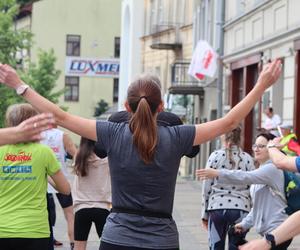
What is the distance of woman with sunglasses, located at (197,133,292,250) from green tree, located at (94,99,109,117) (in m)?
56.4

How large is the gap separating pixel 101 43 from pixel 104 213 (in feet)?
190

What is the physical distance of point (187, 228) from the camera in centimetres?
1477

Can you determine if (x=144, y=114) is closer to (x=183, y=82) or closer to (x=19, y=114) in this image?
(x=19, y=114)

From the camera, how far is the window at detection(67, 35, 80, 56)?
66.0 m

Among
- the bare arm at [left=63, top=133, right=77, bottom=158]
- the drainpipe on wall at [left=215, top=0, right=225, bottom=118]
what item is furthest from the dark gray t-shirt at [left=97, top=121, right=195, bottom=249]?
the drainpipe on wall at [left=215, top=0, right=225, bottom=118]

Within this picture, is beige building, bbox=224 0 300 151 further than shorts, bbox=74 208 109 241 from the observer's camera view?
Yes

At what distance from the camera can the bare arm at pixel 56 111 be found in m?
5.13

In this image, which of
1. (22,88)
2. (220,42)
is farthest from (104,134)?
(220,42)

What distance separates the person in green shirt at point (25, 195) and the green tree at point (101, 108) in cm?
5750

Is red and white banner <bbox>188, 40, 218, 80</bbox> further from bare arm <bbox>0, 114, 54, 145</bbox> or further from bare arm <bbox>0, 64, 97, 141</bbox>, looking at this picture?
bare arm <bbox>0, 114, 54, 145</bbox>

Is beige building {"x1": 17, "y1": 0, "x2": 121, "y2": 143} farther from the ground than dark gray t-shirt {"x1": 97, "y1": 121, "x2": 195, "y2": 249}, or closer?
farther from the ground

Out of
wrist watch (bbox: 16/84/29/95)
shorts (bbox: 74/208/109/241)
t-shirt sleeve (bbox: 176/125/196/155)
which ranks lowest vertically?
shorts (bbox: 74/208/109/241)

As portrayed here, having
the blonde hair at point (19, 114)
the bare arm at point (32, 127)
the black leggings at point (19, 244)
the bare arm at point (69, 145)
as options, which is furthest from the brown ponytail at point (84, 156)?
the bare arm at point (32, 127)

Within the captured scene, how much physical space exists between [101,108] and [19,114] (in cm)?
5751
